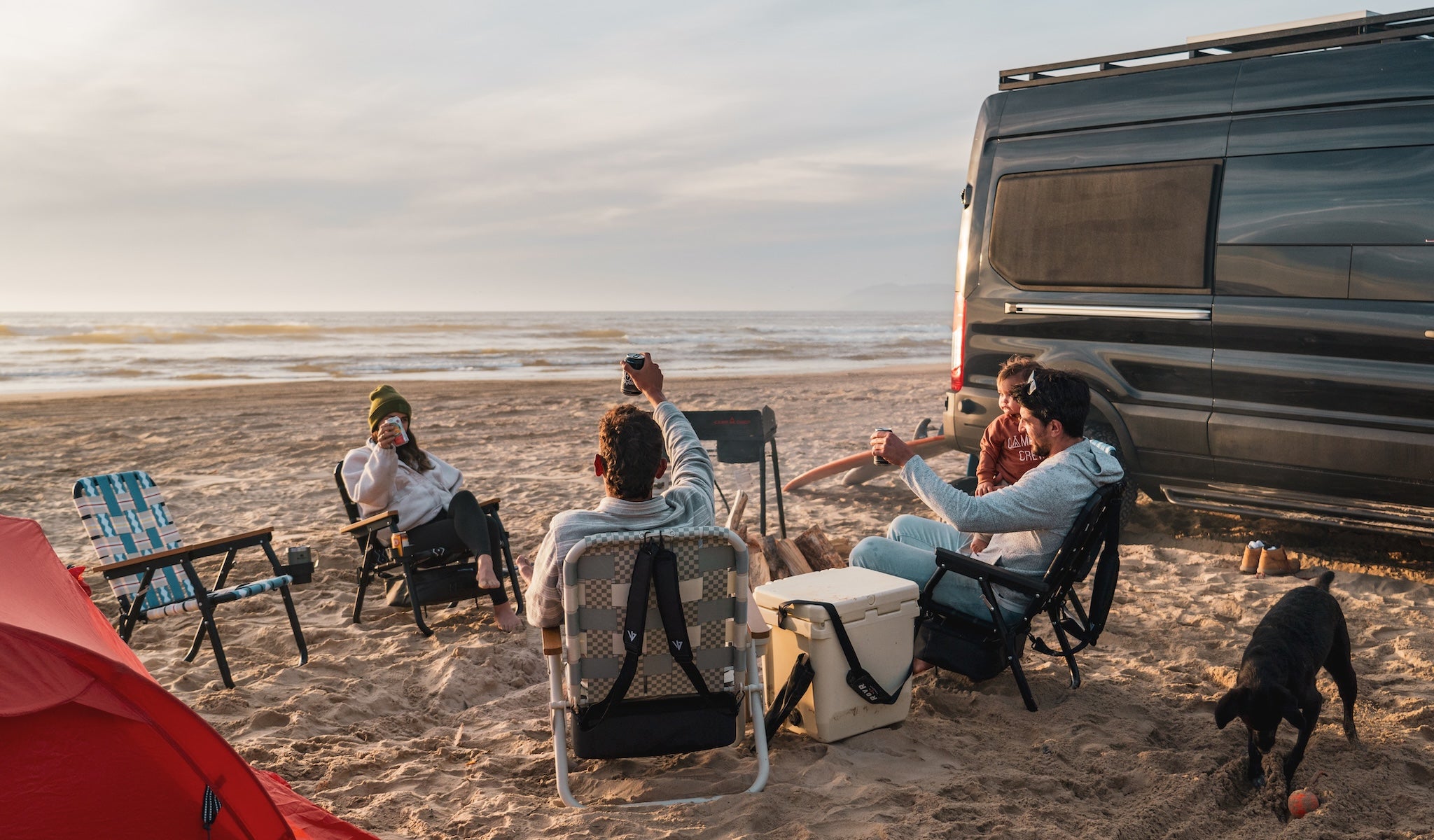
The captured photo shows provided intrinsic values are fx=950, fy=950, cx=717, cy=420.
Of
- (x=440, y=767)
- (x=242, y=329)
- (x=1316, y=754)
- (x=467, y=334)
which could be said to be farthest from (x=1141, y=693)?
(x=242, y=329)

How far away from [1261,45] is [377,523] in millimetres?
5193

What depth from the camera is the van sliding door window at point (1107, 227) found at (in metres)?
5.11

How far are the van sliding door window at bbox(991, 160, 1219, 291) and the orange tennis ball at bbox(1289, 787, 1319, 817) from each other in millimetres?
3018

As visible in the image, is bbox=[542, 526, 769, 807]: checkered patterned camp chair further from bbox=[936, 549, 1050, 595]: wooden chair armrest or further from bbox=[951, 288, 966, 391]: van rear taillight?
bbox=[951, 288, 966, 391]: van rear taillight

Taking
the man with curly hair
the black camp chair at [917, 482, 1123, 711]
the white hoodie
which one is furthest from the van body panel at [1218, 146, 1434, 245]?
the white hoodie

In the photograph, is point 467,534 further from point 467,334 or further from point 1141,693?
point 467,334

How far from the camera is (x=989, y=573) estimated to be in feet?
11.2

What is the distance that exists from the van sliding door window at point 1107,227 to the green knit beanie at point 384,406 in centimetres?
360

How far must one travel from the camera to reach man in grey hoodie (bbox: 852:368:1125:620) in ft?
11.3

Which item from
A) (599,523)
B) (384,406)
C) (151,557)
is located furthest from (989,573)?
(151,557)

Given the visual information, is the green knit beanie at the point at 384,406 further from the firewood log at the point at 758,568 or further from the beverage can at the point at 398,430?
the firewood log at the point at 758,568

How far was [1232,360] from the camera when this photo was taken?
16.4 feet

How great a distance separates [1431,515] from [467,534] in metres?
4.74

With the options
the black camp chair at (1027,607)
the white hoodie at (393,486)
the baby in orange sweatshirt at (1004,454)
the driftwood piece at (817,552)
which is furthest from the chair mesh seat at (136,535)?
the baby in orange sweatshirt at (1004,454)
